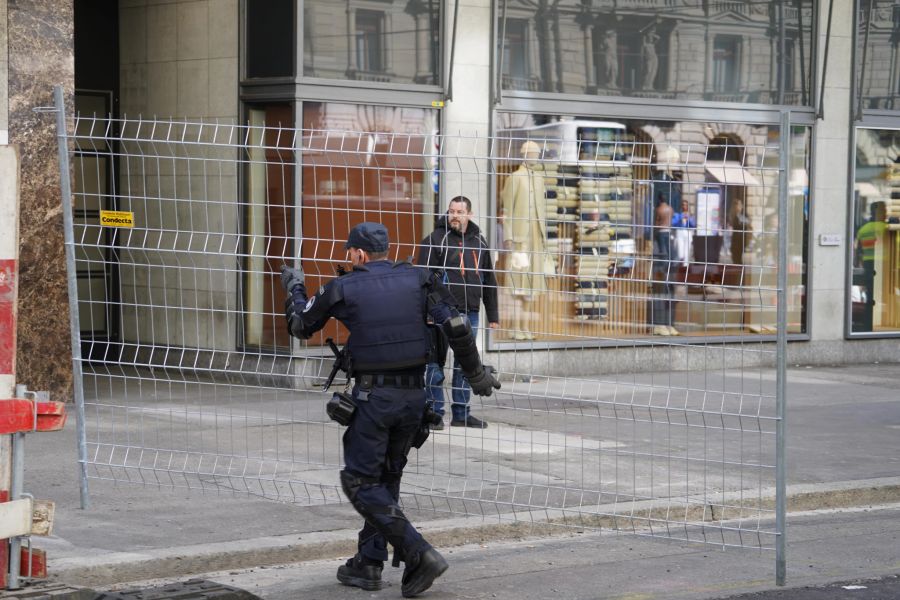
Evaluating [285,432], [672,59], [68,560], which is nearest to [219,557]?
[68,560]

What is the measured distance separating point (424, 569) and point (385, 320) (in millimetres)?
1229

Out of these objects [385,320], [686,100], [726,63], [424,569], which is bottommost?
[424,569]

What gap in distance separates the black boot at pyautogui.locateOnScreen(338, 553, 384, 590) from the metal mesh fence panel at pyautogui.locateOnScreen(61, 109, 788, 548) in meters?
1.27

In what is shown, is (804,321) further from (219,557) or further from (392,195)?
(219,557)

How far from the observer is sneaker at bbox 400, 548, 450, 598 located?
258 inches

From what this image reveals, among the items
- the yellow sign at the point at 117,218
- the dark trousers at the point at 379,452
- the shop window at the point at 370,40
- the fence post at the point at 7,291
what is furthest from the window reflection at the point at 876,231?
the fence post at the point at 7,291

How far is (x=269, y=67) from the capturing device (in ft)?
45.9

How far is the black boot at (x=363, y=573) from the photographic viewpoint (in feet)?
22.5

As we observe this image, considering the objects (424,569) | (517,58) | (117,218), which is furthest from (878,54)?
(424,569)

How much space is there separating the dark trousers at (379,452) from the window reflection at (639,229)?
6.29 meters

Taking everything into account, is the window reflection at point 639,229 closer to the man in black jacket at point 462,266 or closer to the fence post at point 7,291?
the man in black jacket at point 462,266

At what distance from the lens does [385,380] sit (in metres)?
6.62

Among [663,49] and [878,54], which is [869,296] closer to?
[878,54]

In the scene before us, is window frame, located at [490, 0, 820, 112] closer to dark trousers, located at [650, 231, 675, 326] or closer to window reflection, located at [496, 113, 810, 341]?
window reflection, located at [496, 113, 810, 341]
